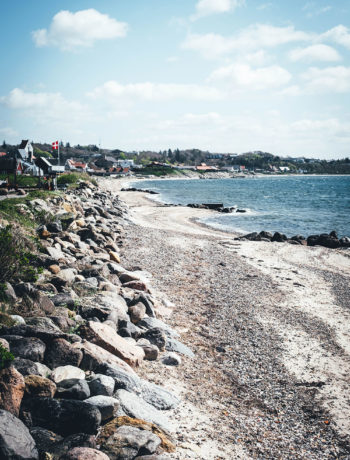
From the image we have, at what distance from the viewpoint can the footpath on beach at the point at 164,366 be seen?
4.15 m

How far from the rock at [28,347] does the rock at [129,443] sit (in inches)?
65.1

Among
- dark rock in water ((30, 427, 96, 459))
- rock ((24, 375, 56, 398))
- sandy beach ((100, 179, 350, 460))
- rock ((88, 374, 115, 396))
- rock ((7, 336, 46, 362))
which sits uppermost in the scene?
rock ((7, 336, 46, 362))

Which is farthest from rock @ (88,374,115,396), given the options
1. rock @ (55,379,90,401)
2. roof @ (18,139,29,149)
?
roof @ (18,139,29,149)

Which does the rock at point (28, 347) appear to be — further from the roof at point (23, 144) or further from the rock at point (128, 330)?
the roof at point (23, 144)

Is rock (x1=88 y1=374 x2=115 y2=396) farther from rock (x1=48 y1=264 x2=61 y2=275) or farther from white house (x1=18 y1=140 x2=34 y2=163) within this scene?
white house (x1=18 y1=140 x2=34 y2=163)

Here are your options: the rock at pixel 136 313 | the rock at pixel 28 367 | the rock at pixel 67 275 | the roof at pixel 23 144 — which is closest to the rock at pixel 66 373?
the rock at pixel 28 367

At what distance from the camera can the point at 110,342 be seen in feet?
20.4

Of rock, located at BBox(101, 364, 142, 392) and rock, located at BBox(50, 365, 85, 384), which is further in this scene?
rock, located at BBox(101, 364, 142, 392)

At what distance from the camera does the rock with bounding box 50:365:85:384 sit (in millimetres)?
4730

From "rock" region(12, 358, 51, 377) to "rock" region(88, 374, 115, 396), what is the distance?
0.66 metres

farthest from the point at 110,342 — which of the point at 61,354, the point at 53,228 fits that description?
the point at 53,228

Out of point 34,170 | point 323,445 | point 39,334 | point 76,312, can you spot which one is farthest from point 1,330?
point 34,170

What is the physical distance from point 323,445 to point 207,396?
81.1 inches

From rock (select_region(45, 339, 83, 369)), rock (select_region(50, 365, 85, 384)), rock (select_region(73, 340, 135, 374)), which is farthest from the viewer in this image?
rock (select_region(73, 340, 135, 374))
